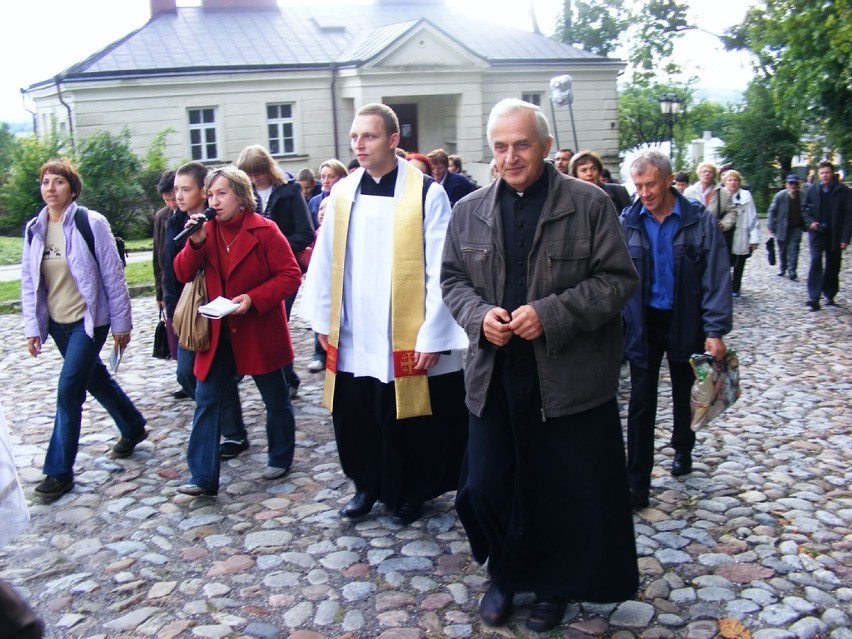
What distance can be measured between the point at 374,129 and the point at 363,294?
0.84 m

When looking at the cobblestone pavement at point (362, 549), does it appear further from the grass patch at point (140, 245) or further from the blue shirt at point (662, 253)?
the grass patch at point (140, 245)

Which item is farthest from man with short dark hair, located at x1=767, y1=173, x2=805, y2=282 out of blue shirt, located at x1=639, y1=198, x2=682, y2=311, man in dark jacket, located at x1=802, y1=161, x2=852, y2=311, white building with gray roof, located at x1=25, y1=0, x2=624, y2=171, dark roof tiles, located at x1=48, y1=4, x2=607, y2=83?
dark roof tiles, located at x1=48, y1=4, x2=607, y2=83

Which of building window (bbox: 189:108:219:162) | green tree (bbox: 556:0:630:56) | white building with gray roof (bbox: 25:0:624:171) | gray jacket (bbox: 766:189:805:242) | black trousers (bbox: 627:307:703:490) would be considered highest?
green tree (bbox: 556:0:630:56)

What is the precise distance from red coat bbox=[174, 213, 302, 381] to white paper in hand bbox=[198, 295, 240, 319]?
0.12 meters

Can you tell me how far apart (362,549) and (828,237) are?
9.81 metres

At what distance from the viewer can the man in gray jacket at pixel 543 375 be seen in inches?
146

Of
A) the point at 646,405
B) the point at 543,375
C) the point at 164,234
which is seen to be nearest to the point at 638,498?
the point at 646,405

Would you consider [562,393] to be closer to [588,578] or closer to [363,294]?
[588,578]

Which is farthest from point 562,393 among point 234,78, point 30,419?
point 234,78

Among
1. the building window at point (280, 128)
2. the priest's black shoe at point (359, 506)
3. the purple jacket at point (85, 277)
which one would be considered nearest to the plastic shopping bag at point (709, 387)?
the priest's black shoe at point (359, 506)

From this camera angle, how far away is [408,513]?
507 cm

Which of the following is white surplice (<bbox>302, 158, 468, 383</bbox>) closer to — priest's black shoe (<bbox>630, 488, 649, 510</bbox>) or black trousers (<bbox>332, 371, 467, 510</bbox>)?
black trousers (<bbox>332, 371, 467, 510</bbox>)

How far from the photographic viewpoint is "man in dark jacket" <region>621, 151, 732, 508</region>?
5074mm

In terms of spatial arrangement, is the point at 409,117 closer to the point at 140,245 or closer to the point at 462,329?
the point at 140,245
